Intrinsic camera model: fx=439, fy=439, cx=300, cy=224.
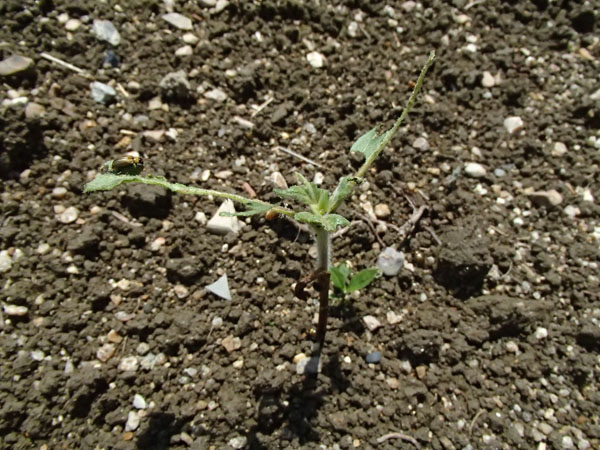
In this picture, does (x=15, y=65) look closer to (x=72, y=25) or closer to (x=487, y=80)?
(x=72, y=25)

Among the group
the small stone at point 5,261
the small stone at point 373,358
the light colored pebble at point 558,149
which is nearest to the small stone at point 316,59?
the light colored pebble at point 558,149

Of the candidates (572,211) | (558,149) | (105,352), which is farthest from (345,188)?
(558,149)

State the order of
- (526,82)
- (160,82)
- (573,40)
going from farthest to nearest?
(573,40)
(526,82)
(160,82)

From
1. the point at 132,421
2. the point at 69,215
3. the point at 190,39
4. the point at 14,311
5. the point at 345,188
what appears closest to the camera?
the point at 345,188

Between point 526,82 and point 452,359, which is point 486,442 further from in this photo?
point 526,82

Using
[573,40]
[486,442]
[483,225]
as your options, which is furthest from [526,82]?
[486,442]

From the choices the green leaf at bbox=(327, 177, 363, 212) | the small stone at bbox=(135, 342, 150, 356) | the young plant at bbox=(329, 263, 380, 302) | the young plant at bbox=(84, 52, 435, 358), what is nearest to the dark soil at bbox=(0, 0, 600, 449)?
the small stone at bbox=(135, 342, 150, 356)
